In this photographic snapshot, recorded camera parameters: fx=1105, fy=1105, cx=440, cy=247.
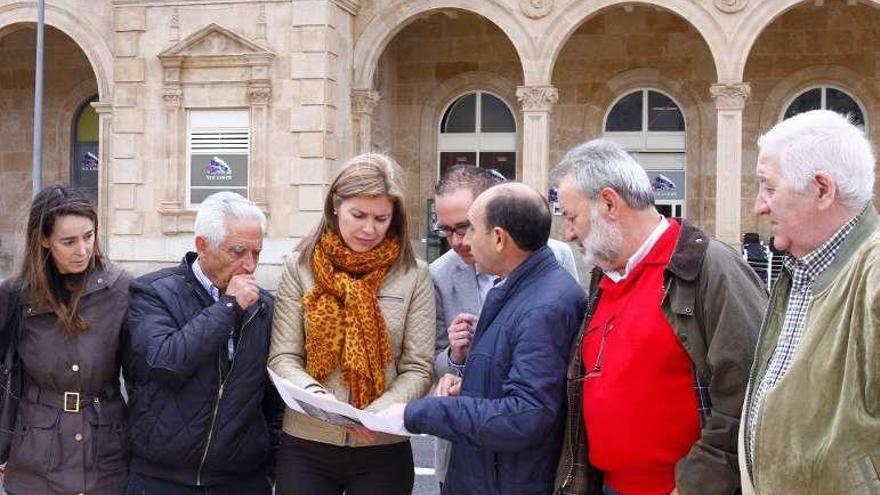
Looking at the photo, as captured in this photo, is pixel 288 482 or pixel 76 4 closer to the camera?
pixel 288 482

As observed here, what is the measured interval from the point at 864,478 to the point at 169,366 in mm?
2440

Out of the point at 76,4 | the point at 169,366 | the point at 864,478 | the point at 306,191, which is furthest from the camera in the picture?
the point at 76,4

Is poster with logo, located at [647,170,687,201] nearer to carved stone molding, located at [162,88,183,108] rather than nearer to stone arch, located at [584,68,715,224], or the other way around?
stone arch, located at [584,68,715,224]

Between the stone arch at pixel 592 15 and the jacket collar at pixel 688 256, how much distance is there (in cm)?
1722

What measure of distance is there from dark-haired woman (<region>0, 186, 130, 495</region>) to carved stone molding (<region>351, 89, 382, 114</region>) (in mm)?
17092

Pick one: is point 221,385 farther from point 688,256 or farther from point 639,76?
point 639,76

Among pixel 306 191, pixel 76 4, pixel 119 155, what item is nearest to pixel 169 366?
pixel 306 191

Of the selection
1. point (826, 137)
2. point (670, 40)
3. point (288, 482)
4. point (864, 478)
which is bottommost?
point (288, 482)

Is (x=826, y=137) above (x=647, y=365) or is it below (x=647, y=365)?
above

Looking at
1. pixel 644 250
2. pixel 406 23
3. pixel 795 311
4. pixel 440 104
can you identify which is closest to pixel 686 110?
pixel 440 104

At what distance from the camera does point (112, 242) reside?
21.4 meters

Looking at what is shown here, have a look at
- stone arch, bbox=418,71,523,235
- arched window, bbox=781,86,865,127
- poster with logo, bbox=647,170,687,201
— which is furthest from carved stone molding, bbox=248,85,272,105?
arched window, bbox=781,86,865,127

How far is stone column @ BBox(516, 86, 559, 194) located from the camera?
20641mm

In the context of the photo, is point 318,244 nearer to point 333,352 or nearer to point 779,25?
point 333,352
